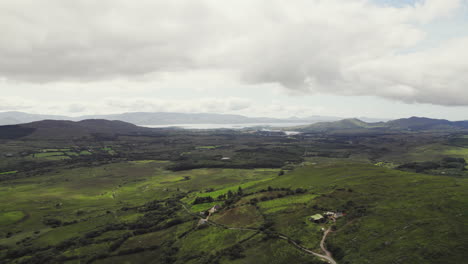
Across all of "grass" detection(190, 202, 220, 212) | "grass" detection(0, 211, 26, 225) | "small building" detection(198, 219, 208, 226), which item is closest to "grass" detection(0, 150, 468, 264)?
"grass" detection(0, 211, 26, 225)

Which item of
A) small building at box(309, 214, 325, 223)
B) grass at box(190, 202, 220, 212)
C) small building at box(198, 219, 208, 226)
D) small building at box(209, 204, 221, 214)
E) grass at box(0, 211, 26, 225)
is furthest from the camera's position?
grass at box(190, 202, 220, 212)

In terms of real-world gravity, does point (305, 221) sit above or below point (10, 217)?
above

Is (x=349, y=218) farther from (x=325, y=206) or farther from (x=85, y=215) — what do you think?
(x=85, y=215)

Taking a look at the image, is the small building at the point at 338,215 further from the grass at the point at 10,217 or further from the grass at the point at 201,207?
the grass at the point at 10,217

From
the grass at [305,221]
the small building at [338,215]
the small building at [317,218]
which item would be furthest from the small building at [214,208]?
the small building at [338,215]

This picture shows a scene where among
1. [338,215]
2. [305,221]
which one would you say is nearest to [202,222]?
[305,221]

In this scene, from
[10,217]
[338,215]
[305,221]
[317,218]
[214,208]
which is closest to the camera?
[317,218]

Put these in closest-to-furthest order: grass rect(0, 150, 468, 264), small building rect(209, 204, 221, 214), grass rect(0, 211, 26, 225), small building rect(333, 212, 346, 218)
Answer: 1. grass rect(0, 150, 468, 264)
2. small building rect(333, 212, 346, 218)
3. small building rect(209, 204, 221, 214)
4. grass rect(0, 211, 26, 225)

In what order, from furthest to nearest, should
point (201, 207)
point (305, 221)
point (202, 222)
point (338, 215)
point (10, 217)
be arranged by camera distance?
point (201, 207), point (10, 217), point (202, 222), point (338, 215), point (305, 221)

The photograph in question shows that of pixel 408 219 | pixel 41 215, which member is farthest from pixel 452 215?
pixel 41 215

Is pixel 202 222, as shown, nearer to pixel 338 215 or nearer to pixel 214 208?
pixel 214 208

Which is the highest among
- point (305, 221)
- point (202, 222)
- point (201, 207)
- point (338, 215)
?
point (338, 215)

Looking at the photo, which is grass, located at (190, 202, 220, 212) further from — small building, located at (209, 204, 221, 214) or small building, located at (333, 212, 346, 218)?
small building, located at (333, 212, 346, 218)
